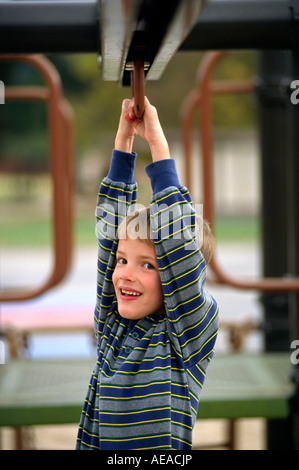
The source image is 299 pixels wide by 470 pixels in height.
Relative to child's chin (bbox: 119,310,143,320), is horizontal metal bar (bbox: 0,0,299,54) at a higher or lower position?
higher

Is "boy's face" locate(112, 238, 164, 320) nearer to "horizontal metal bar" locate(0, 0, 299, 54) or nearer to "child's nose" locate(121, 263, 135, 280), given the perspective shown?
"child's nose" locate(121, 263, 135, 280)

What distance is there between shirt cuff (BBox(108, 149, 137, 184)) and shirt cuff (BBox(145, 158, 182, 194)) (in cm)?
11

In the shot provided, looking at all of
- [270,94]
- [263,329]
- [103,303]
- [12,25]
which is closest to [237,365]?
[263,329]

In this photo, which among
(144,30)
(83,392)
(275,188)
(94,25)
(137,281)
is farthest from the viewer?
(275,188)

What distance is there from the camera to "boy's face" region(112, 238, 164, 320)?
3.84 feet

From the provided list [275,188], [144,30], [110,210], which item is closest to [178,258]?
[110,210]

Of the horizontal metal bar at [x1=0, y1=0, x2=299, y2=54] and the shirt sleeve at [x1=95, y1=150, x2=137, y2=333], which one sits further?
the shirt sleeve at [x1=95, y1=150, x2=137, y2=333]

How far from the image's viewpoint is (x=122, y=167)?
4.09ft

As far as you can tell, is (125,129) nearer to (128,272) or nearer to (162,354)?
(128,272)

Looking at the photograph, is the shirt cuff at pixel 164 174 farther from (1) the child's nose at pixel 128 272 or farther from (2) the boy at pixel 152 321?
(1) the child's nose at pixel 128 272

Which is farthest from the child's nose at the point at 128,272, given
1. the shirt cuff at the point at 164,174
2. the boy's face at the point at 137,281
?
the shirt cuff at the point at 164,174

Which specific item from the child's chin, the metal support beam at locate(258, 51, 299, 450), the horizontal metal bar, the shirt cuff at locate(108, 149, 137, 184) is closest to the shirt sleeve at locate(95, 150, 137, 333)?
the shirt cuff at locate(108, 149, 137, 184)

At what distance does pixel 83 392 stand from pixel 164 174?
122 cm
